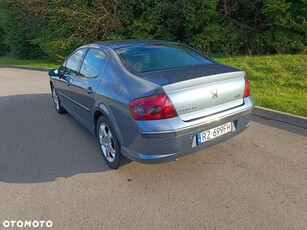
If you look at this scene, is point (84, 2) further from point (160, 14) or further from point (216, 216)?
point (216, 216)

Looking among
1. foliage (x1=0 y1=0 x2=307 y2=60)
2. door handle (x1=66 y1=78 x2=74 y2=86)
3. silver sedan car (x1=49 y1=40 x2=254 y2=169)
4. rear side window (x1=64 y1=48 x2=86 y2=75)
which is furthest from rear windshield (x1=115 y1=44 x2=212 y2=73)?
foliage (x1=0 y1=0 x2=307 y2=60)

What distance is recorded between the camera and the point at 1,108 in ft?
19.8

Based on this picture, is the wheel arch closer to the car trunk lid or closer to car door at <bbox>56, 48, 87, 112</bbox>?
the car trunk lid

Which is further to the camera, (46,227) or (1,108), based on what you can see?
(1,108)

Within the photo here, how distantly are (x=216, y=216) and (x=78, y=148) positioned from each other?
2276 mm

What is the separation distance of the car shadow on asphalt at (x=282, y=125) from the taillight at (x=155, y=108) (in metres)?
2.39

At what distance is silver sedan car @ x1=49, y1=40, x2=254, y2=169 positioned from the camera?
2.48 m

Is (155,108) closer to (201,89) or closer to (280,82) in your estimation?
(201,89)

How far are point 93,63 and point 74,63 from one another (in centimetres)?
86

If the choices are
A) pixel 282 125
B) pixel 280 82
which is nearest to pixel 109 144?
pixel 282 125

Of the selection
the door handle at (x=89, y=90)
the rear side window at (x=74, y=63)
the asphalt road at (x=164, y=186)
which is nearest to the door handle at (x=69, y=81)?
the rear side window at (x=74, y=63)

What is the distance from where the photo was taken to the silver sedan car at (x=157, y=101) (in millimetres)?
2480

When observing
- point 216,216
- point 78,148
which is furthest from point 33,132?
point 216,216

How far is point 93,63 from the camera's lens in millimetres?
3537
